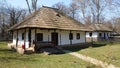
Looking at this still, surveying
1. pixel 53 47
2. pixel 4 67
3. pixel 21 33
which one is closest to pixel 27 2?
pixel 21 33

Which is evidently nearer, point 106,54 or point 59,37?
point 106,54

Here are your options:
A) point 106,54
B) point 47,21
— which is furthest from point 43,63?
point 47,21

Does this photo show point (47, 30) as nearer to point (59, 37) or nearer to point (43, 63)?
point (59, 37)

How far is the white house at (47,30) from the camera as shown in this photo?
2816cm

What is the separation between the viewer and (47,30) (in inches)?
1174

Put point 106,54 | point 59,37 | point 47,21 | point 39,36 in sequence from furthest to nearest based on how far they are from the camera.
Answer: point 59,37 → point 47,21 → point 39,36 → point 106,54

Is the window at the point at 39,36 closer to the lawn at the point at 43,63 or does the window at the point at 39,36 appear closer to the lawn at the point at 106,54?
the lawn at the point at 106,54

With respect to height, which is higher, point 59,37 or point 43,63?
point 59,37

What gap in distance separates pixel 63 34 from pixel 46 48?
523 centimetres

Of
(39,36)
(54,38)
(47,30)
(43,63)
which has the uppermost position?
(47,30)

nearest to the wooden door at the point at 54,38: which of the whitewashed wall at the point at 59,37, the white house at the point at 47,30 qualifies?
the white house at the point at 47,30

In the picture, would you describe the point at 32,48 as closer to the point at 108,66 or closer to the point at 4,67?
the point at 4,67

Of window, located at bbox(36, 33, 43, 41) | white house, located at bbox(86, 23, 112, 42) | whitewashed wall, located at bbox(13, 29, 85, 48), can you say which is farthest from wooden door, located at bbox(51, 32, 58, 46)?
white house, located at bbox(86, 23, 112, 42)

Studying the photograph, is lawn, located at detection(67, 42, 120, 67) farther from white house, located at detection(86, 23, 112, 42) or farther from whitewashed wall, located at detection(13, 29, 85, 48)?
white house, located at detection(86, 23, 112, 42)
